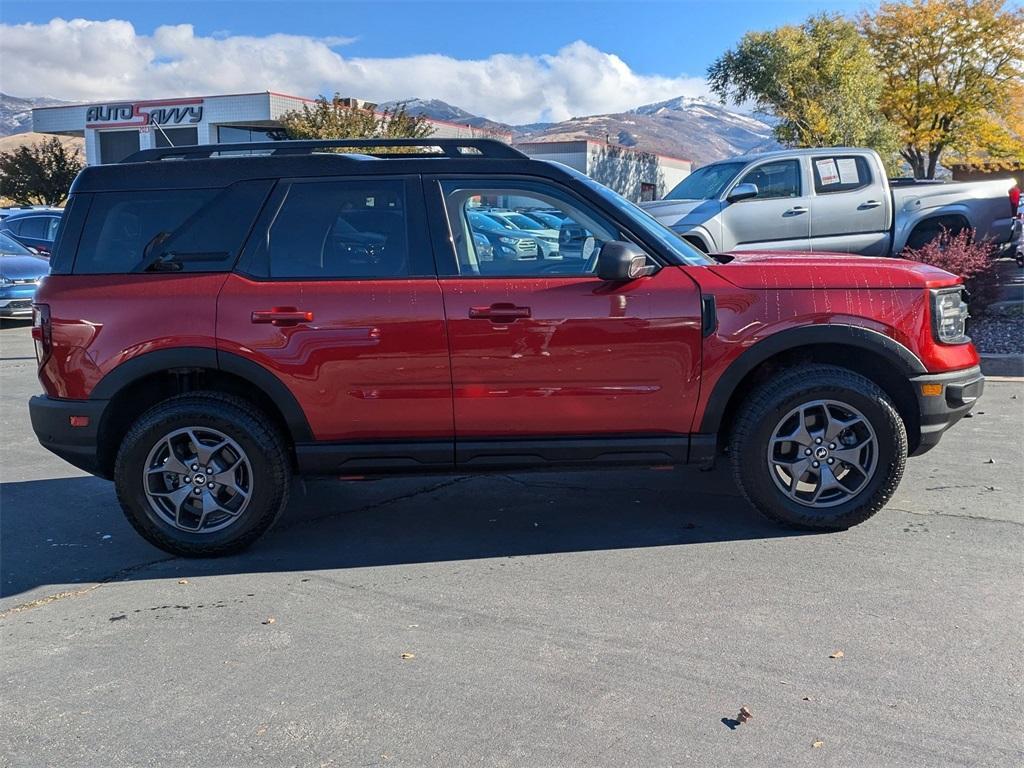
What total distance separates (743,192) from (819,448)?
21.2ft

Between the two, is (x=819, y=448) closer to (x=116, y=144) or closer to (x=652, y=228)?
(x=652, y=228)

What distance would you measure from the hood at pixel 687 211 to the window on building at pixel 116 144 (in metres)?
42.4

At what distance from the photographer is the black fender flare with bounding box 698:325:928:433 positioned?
4512mm

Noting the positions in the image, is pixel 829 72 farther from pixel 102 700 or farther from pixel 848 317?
pixel 102 700

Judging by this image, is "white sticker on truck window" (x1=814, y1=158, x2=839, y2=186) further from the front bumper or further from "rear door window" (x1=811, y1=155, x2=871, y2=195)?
the front bumper

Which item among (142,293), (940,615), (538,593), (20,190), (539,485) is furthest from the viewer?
(20,190)

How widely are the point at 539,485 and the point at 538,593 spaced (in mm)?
1718

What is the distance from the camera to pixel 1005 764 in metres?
2.73

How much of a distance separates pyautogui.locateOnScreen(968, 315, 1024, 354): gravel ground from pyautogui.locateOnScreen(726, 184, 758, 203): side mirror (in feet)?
9.22

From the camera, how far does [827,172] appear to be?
36.9ft

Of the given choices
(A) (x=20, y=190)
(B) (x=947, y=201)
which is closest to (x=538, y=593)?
(B) (x=947, y=201)

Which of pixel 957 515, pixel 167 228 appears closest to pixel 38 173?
pixel 167 228

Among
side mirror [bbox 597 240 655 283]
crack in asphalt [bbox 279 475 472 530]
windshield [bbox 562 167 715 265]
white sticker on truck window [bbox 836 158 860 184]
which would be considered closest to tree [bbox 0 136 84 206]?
white sticker on truck window [bbox 836 158 860 184]

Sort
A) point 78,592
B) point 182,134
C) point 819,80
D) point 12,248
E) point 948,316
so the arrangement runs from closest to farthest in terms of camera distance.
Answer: point 78,592 → point 948,316 → point 12,248 → point 819,80 → point 182,134
